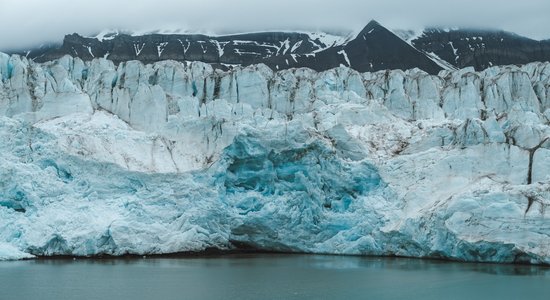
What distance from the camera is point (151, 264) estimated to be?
19.8 metres

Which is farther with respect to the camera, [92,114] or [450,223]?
[92,114]

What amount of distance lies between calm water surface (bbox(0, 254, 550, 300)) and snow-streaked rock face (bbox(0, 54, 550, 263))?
1.11 meters

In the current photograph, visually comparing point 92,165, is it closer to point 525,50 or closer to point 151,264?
point 151,264

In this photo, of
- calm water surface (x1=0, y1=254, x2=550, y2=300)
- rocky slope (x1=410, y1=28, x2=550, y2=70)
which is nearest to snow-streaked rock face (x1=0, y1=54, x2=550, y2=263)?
calm water surface (x1=0, y1=254, x2=550, y2=300)

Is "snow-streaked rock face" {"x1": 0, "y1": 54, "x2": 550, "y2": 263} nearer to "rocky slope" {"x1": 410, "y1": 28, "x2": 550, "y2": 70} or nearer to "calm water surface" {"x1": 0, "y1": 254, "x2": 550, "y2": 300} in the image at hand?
"calm water surface" {"x1": 0, "y1": 254, "x2": 550, "y2": 300}

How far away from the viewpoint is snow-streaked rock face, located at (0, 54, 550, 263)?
66.3ft

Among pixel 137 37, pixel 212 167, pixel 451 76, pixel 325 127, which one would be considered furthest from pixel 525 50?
pixel 212 167

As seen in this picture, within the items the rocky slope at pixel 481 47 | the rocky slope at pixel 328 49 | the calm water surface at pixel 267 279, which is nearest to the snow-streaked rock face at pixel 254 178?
the calm water surface at pixel 267 279

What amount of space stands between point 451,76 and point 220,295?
25656mm

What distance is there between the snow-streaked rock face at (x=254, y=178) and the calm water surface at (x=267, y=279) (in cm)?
111

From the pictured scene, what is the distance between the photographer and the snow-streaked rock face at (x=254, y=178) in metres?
20.2

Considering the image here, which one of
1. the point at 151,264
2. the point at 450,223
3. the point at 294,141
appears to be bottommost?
the point at 151,264

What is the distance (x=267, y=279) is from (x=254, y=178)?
23.1 ft

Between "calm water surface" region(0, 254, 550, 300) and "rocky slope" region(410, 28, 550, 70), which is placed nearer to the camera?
"calm water surface" region(0, 254, 550, 300)
